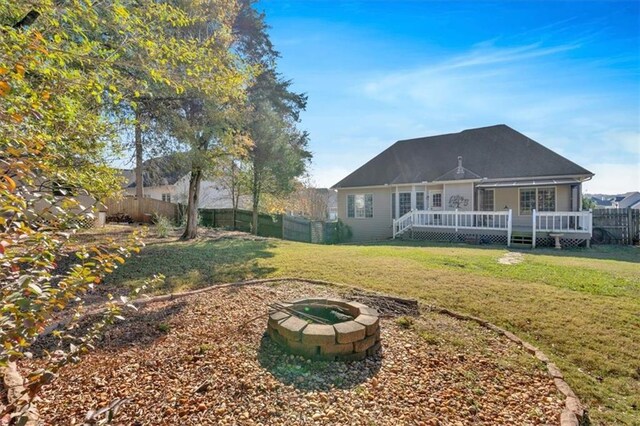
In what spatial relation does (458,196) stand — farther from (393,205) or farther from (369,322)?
(369,322)

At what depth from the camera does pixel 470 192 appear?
15125 millimetres

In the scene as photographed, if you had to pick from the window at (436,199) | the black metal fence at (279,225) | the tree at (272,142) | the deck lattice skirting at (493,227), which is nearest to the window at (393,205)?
the deck lattice skirting at (493,227)

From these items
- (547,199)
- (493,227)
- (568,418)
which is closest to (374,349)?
(568,418)

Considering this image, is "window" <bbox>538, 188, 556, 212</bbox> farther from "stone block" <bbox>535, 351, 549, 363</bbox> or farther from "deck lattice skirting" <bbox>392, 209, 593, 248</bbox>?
"stone block" <bbox>535, 351, 549, 363</bbox>

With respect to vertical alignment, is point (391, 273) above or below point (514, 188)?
below

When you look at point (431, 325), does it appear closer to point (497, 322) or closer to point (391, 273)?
point (497, 322)

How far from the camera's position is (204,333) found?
3596 millimetres

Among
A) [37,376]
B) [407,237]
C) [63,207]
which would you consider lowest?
[407,237]

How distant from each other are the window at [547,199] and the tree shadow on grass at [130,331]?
16184mm

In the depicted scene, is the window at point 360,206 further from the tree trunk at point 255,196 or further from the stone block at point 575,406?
the stone block at point 575,406

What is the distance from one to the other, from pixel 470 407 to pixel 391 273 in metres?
4.26

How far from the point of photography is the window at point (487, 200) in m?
15.5

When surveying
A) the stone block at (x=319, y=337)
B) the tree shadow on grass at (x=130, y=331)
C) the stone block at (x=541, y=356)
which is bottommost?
the stone block at (x=541, y=356)

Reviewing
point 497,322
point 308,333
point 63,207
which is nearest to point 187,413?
point 308,333
